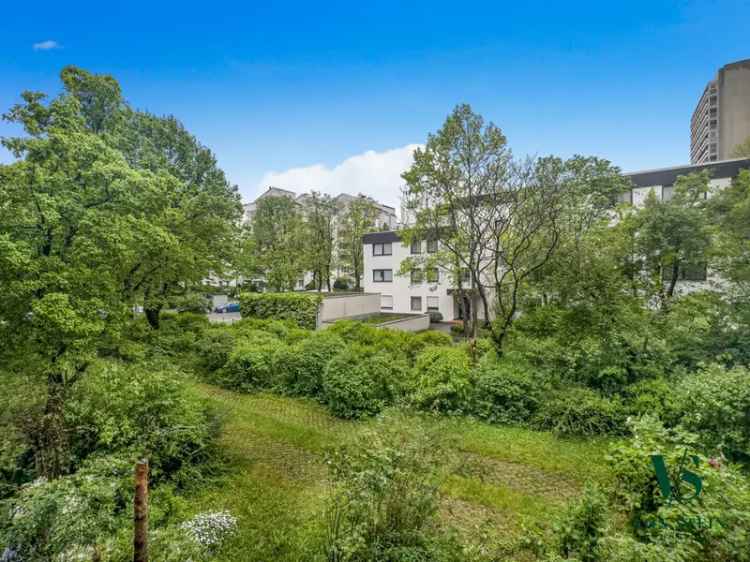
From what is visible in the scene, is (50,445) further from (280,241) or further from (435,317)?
(280,241)

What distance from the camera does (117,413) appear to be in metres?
5.30

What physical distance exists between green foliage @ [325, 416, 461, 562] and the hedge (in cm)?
1587

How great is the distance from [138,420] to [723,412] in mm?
9113

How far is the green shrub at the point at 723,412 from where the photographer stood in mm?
5176

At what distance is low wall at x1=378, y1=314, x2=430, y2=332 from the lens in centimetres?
2034

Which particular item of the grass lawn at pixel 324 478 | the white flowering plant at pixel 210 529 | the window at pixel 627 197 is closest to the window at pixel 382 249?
the window at pixel 627 197

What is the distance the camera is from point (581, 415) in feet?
23.4

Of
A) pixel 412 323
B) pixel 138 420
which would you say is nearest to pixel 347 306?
pixel 412 323

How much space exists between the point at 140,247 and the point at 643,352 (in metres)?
11.1

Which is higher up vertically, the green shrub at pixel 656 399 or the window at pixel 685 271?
the window at pixel 685 271

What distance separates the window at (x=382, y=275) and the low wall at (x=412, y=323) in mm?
5654

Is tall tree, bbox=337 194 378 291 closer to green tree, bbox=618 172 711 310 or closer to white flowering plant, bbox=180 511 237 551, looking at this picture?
green tree, bbox=618 172 711 310

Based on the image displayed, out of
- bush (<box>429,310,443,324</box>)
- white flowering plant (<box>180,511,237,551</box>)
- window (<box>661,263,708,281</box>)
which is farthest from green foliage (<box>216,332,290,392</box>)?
bush (<box>429,310,443,324</box>)

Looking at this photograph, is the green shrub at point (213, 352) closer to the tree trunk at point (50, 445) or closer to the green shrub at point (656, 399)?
the tree trunk at point (50, 445)
